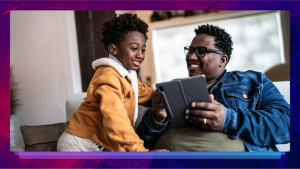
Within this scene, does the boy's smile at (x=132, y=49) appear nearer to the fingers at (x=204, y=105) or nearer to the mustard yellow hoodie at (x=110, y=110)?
the mustard yellow hoodie at (x=110, y=110)

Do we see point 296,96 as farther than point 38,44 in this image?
No

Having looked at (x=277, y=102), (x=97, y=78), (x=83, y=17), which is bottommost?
(x=277, y=102)

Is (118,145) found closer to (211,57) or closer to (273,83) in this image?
(211,57)

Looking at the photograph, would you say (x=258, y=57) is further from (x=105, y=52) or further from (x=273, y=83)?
(x=105, y=52)

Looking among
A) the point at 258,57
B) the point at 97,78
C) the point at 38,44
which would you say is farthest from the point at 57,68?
the point at 258,57

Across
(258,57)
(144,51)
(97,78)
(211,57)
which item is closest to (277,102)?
(258,57)

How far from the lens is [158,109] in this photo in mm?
836

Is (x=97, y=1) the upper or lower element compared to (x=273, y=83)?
upper

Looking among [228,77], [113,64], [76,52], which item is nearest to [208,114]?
[228,77]

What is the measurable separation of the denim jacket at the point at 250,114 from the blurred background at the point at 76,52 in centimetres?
5

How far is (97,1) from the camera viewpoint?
0.76 m

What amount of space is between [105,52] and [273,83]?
68 centimetres

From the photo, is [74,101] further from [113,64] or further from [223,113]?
[223,113]

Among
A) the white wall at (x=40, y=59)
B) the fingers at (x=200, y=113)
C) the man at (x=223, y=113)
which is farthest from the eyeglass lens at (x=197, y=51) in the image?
the white wall at (x=40, y=59)
